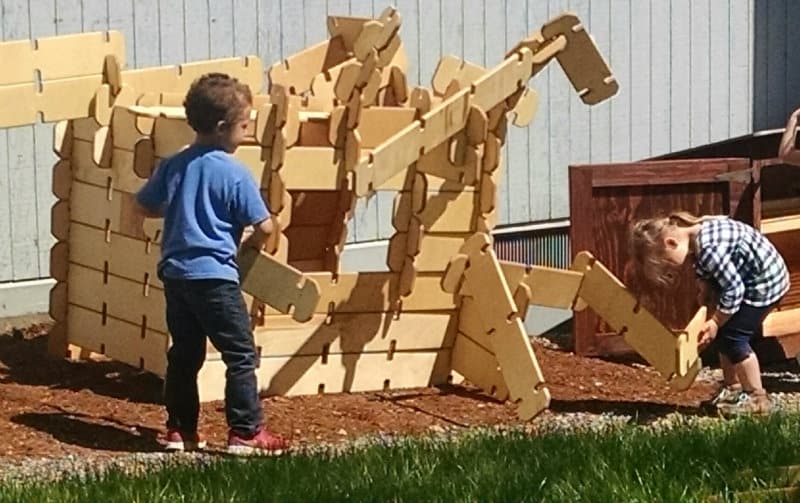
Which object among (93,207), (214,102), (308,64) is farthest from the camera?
(308,64)

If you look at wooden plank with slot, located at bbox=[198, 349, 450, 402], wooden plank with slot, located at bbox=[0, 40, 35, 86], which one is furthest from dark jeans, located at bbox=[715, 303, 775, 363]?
wooden plank with slot, located at bbox=[0, 40, 35, 86]

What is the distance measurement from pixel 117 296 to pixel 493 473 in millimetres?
2823

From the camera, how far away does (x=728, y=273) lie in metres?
7.54

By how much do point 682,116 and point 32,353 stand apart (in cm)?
492

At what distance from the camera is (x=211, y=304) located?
6699 mm

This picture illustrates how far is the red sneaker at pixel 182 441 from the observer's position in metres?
6.81

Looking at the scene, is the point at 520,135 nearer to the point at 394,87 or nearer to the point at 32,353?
the point at 394,87

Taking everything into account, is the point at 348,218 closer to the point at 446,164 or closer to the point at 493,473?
the point at 446,164

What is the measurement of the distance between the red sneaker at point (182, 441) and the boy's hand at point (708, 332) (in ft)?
7.40

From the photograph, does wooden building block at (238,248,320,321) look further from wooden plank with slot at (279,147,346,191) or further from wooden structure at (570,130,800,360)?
wooden structure at (570,130,800,360)

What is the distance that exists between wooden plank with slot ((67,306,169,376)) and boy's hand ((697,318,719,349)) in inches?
92.2

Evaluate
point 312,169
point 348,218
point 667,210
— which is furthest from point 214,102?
point 667,210

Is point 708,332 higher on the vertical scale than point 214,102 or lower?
lower

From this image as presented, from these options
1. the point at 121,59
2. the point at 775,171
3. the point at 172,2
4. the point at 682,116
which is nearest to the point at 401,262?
the point at 121,59
